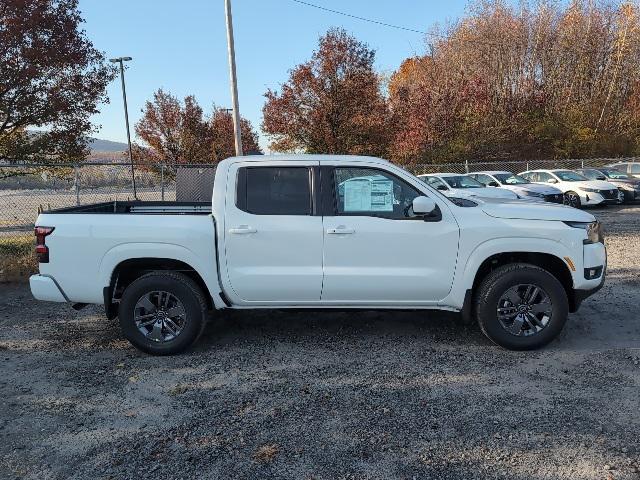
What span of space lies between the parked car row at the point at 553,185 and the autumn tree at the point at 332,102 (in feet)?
11.9

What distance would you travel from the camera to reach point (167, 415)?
369cm

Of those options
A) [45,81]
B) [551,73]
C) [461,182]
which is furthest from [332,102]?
[551,73]

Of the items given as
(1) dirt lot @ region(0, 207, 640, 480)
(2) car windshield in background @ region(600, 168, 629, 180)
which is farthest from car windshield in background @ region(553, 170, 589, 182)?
(1) dirt lot @ region(0, 207, 640, 480)

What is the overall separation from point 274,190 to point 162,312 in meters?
1.51

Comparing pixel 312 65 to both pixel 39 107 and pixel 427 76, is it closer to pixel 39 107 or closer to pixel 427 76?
pixel 39 107

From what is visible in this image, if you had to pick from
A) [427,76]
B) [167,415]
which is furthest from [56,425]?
[427,76]

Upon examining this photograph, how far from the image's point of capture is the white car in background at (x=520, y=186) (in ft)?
53.8

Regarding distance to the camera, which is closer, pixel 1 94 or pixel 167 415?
pixel 167 415

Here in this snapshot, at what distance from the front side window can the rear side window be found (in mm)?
309

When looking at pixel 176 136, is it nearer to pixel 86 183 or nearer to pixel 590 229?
pixel 86 183

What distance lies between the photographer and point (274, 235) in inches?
183

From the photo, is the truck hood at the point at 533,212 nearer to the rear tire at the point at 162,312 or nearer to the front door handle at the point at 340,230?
the front door handle at the point at 340,230

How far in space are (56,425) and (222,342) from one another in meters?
1.81

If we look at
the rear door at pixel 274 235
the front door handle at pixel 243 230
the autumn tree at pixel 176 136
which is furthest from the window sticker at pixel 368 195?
the autumn tree at pixel 176 136
